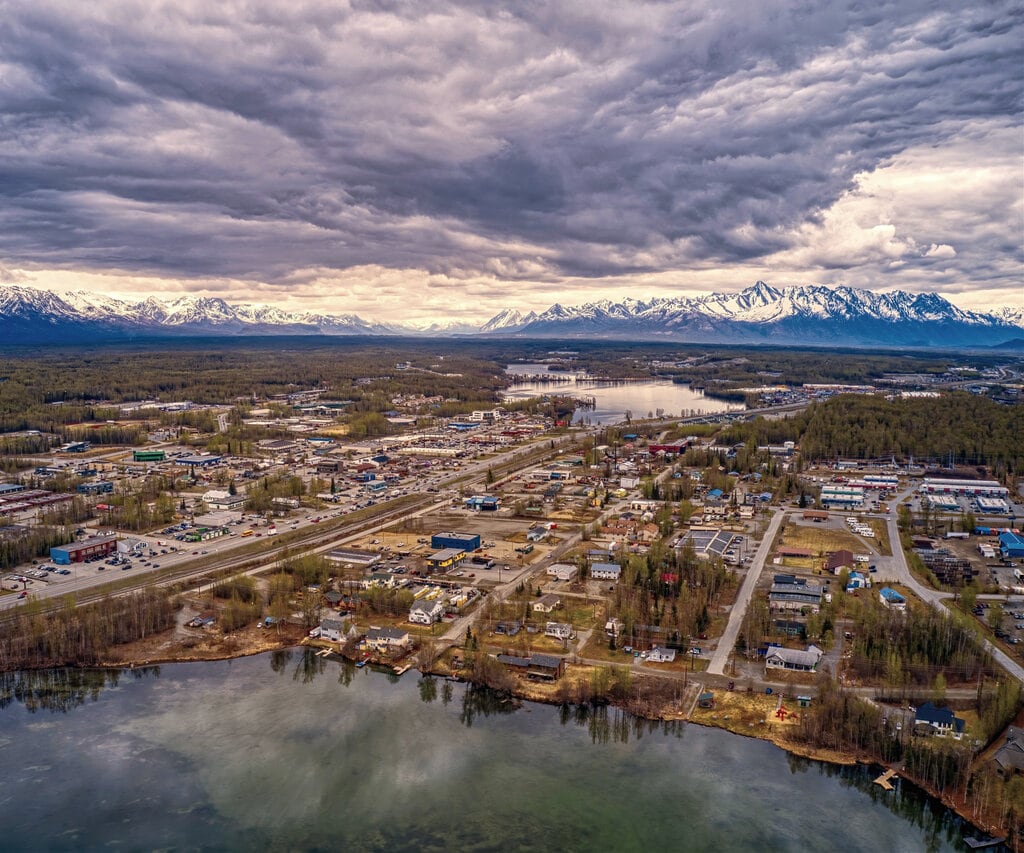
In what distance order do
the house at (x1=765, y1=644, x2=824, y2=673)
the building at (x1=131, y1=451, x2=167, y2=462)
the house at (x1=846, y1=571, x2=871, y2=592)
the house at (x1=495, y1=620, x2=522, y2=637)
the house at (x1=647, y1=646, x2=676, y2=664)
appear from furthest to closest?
the building at (x1=131, y1=451, x2=167, y2=462)
the house at (x1=846, y1=571, x2=871, y2=592)
the house at (x1=495, y1=620, x2=522, y2=637)
the house at (x1=647, y1=646, x2=676, y2=664)
the house at (x1=765, y1=644, x2=824, y2=673)

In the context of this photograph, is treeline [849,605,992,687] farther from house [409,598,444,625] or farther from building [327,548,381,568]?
building [327,548,381,568]

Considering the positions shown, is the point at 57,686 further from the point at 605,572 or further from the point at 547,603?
the point at 605,572

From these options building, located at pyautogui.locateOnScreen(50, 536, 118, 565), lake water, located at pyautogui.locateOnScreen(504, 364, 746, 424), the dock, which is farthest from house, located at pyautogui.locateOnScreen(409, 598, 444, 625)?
lake water, located at pyautogui.locateOnScreen(504, 364, 746, 424)

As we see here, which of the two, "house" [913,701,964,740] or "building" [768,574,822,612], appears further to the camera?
"building" [768,574,822,612]

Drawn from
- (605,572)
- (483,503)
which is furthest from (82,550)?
(605,572)

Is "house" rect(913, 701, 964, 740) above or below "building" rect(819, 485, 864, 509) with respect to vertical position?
below

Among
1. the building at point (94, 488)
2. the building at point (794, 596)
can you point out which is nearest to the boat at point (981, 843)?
the building at point (794, 596)

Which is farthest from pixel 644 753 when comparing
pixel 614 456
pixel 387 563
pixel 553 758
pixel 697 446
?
pixel 697 446
